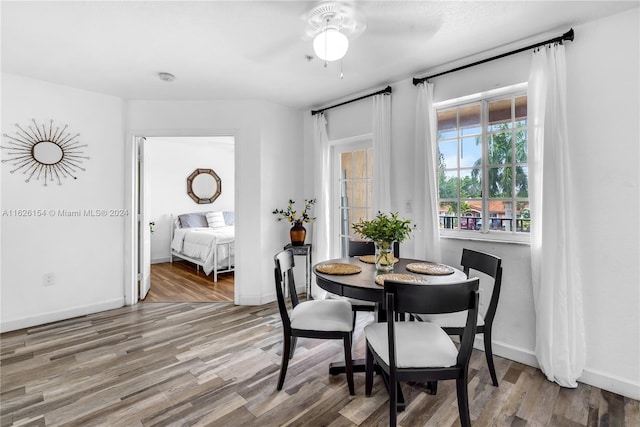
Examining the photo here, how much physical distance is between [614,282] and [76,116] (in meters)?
5.09

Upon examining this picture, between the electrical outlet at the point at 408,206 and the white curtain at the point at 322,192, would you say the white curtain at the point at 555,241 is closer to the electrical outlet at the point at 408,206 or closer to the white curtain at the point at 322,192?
the electrical outlet at the point at 408,206

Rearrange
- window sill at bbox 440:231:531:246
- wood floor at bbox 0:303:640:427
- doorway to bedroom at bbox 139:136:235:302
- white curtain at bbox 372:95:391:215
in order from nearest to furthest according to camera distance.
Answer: wood floor at bbox 0:303:640:427 < window sill at bbox 440:231:531:246 < white curtain at bbox 372:95:391:215 < doorway to bedroom at bbox 139:136:235:302

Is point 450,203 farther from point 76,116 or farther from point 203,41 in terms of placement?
point 76,116

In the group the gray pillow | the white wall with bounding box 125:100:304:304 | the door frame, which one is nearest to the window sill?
the white wall with bounding box 125:100:304:304

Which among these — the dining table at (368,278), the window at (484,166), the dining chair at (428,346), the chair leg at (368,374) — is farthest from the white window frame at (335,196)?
the dining chair at (428,346)

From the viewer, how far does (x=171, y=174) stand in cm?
673

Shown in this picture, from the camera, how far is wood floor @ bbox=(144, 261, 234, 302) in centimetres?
409

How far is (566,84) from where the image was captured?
2229mm

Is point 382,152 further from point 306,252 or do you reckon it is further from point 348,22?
point 306,252

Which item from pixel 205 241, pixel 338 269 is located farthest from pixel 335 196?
pixel 205 241

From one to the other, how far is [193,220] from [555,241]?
629cm

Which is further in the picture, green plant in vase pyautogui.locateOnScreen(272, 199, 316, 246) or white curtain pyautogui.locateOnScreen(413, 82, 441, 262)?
green plant in vase pyautogui.locateOnScreen(272, 199, 316, 246)

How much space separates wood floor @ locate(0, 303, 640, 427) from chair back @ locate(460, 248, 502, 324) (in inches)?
21.2

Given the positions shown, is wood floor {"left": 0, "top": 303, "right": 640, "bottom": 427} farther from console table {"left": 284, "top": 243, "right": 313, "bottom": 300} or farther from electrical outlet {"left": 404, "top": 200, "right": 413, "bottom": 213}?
electrical outlet {"left": 404, "top": 200, "right": 413, "bottom": 213}
